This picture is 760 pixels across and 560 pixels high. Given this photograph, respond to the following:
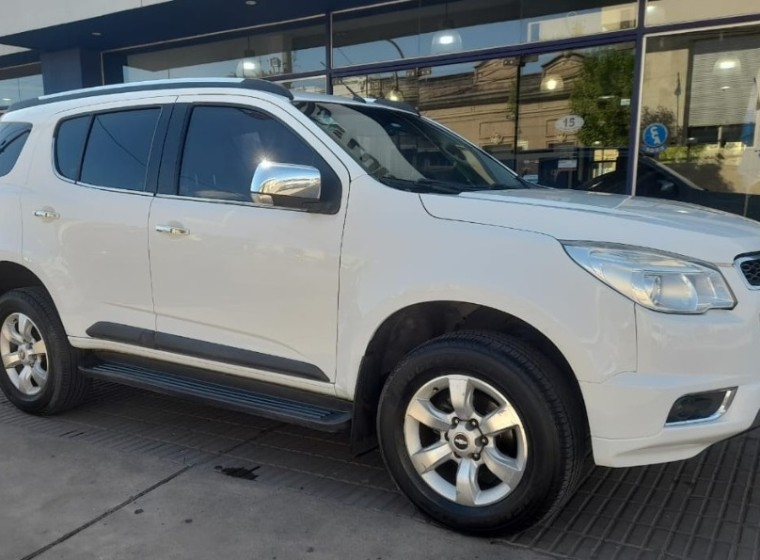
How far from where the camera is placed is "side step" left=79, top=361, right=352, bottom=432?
10.5 feet

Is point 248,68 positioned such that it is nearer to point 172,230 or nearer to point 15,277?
point 15,277

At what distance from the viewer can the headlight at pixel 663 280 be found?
2.49m

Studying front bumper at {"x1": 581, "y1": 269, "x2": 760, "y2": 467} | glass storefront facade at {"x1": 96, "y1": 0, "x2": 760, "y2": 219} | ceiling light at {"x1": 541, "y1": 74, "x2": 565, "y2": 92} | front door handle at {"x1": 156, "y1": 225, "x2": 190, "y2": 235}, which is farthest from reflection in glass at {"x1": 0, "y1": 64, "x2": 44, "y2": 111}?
front bumper at {"x1": 581, "y1": 269, "x2": 760, "y2": 467}

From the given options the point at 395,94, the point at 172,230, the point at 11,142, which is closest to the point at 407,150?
the point at 172,230

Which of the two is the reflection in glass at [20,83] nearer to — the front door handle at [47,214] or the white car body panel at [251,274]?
the front door handle at [47,214]

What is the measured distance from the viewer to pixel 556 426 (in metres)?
2.61

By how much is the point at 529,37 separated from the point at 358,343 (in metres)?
6.84

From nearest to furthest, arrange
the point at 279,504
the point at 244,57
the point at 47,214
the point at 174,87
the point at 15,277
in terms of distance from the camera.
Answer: the point at 279,504 < the point at 174,87 < the point at 47,214 < the point at 15,277 < the point at 244,57

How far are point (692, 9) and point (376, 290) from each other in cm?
640

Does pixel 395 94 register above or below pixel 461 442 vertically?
above

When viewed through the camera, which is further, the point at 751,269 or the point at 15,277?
the point at 15,277

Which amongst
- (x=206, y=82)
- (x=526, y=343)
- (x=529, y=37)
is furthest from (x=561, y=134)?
(x=526, y=343)

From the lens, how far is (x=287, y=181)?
3.06 m

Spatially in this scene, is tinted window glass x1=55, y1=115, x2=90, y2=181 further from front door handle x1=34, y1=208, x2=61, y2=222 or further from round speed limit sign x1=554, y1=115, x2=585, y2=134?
round speed limit sign x1=554, y1=115, x2=585, y2=134
